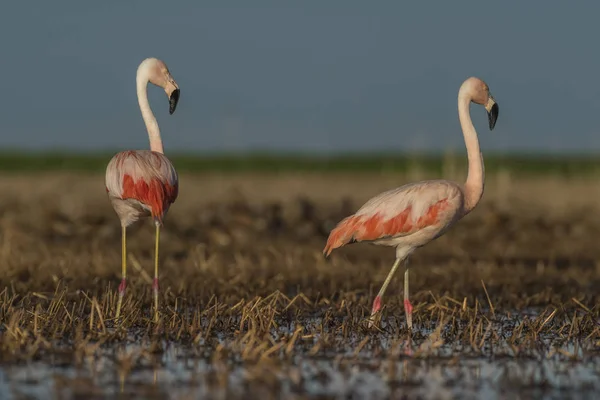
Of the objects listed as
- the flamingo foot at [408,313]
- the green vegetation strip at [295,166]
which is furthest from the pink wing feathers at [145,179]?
the green vegetation strip at [295,166]

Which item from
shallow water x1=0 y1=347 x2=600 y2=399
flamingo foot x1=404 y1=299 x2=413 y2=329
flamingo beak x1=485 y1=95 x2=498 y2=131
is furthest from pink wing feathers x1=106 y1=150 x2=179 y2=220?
flamingo beak x1=485 y1=95 x2=498 y2=131

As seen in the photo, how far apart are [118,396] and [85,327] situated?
7.83 ft

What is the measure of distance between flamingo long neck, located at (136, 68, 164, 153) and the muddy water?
2.33 metres

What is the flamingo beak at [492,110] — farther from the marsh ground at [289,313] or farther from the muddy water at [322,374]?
the muddy water at [322,374]

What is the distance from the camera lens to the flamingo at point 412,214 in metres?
8.91

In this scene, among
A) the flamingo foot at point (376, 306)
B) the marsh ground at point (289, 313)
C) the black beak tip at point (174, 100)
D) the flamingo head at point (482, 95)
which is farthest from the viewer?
the black beak tip at point (174, 100)

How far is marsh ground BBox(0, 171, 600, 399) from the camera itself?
20.9ft

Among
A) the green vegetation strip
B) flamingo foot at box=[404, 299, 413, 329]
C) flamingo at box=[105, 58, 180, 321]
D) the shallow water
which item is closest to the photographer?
the shallow water

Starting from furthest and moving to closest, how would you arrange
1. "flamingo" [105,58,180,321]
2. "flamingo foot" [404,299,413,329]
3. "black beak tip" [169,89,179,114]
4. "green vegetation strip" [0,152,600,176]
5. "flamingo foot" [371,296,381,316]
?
"green vegetation strip" [0,152,600,176], "black beak tip" [169,89,179,114], "flamingo" [105,58,180,321], "flamingo foot" [371,296,381,316], "flamingo foot" [404,299,413,329]

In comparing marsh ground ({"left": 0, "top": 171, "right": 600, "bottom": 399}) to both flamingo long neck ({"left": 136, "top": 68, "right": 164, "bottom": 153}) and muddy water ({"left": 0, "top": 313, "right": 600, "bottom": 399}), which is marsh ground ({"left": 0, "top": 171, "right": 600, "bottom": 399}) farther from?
flamingo long neck ({"left": 136, "top": 68, "right": 164, "bottom": 153})

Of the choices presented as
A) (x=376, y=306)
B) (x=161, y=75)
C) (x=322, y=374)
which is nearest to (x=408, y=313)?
(x=376, y=306)

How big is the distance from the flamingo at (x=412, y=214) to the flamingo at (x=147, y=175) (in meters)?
Result: 1.38

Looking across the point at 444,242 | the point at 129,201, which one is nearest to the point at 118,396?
the point at 129,201

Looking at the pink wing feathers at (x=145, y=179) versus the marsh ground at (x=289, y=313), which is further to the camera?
the pink wing feathers at (x=145, y=179)
